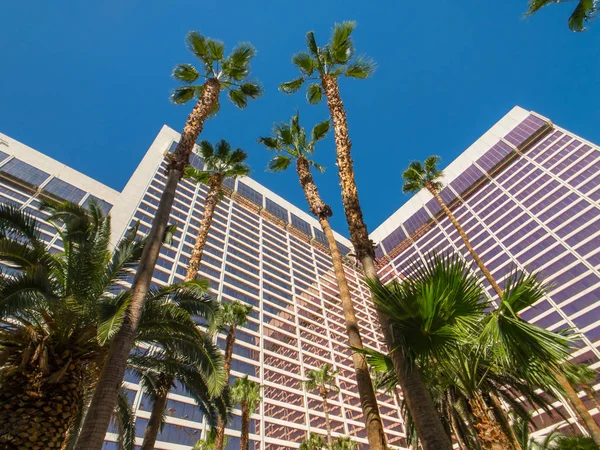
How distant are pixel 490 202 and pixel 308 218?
123ft

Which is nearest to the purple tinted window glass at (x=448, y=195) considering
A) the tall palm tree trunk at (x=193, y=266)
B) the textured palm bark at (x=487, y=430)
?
the tall palm tree trunk at (x=193, y=266)

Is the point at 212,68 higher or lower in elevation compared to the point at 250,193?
lower

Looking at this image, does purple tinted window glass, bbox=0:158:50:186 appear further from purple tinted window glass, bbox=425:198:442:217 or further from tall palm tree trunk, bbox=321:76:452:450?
purple tinted window glass, bbox=425:198:442:217

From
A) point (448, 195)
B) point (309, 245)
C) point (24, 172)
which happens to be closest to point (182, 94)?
point (24, 172)

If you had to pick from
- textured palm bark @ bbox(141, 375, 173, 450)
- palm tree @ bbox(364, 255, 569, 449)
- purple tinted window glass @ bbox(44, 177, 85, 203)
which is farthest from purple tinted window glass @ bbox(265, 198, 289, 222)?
palm tree @ bbox(364, 255, 569, 449)

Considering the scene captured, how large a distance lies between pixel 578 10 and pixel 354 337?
11266 millimetres

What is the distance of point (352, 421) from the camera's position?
46.9 m

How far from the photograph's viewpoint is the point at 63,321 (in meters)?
7.39

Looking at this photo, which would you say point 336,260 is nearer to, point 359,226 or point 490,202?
point 359,226

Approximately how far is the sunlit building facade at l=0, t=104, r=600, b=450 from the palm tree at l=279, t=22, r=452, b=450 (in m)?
27.9

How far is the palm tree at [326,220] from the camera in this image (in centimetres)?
613

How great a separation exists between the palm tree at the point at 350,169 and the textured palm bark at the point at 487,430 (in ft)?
5.77

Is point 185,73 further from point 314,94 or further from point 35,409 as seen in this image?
point 35,409

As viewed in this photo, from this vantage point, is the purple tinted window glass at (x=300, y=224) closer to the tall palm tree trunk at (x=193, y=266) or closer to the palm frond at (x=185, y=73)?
the tall palm tree trunk at (x=193, y=266)
